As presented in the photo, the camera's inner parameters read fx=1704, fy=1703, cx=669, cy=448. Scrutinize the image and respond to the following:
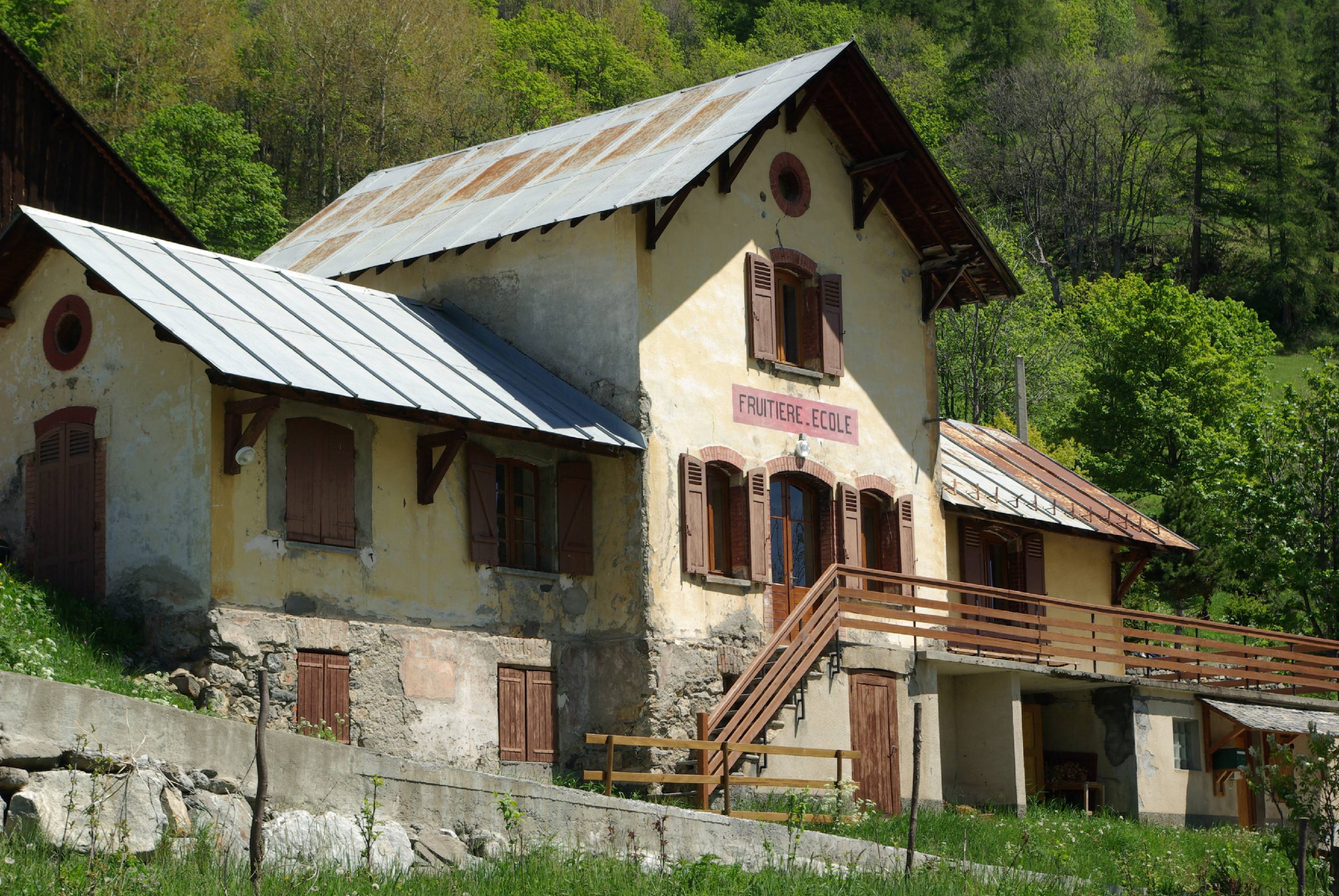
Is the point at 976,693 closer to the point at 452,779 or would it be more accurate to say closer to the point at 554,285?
the point at 554,285

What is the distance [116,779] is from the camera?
1205 cm

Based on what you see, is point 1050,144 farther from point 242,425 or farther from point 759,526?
point 242,425

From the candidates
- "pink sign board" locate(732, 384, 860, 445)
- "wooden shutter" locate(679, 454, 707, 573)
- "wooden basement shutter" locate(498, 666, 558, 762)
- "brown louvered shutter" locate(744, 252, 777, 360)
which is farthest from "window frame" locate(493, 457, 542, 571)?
"brown louvered shutter" locate(744, 252, 777, 360)

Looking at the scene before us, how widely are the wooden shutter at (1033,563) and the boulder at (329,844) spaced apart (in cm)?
1673

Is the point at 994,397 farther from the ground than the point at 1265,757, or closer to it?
farther from the ground

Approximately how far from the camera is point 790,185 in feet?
79.3

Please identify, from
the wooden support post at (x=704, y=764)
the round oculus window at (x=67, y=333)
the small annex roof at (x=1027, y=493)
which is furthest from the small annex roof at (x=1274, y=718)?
the round oculus window at (x=67, y=333)

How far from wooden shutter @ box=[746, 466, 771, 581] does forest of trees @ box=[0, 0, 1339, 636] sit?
604 inches

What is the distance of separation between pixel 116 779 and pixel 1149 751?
1783 centimetres

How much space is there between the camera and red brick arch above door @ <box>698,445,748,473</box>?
21.9 m

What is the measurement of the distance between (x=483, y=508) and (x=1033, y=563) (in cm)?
1185

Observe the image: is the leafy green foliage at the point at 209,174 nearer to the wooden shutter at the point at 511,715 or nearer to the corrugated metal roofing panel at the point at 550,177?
the corrugated metal roofing panel at the point at 550,177

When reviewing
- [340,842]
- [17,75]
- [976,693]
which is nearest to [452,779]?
[340,842]

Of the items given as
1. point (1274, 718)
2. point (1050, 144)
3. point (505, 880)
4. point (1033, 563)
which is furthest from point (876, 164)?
point (1050, 144)
